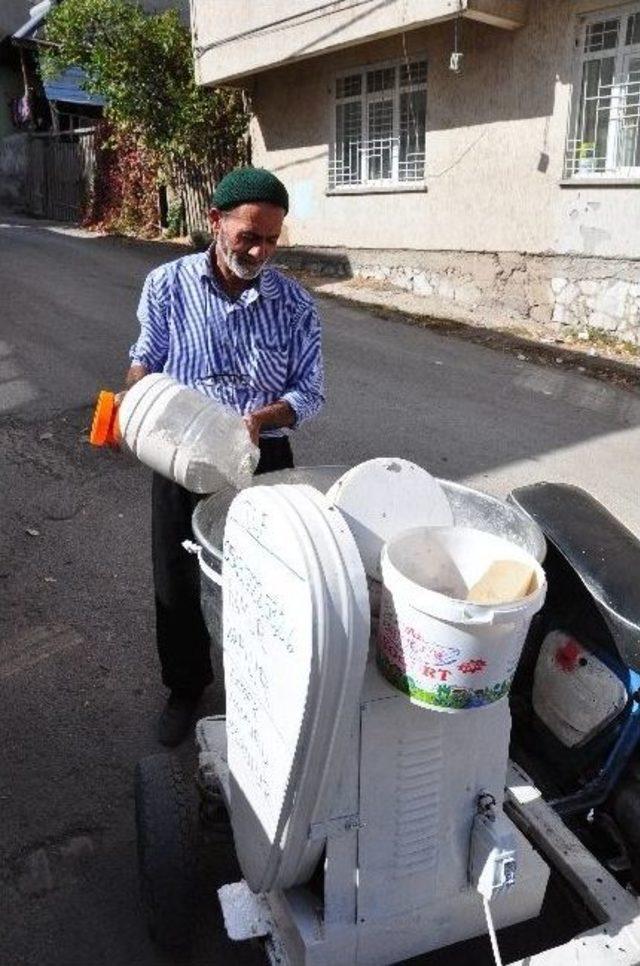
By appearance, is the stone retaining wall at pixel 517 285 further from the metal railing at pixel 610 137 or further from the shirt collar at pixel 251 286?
the shirt collar at pixel 251 286

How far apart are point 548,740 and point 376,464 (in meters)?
1.24

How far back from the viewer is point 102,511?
4496 mm

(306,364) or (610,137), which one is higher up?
(610,137)

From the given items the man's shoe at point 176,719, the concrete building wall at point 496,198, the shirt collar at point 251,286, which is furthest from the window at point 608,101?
the man's shoe at point 176,719

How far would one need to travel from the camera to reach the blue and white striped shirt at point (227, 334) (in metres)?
2.47

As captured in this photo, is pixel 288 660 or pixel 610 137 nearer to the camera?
pixel 288 660

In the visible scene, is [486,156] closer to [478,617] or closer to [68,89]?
[478,617]

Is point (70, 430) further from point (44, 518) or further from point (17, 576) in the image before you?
point (17, 576)

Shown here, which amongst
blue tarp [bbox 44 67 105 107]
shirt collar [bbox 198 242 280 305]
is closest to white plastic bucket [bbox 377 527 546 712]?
shirt collar [bbox 198 242 280 305]

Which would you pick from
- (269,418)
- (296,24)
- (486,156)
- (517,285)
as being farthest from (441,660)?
(296,24)

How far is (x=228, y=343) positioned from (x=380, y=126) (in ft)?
32.3

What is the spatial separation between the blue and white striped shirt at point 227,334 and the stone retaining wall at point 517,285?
702 centimetres

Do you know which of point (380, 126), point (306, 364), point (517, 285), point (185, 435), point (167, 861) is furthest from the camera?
point (380, 126)

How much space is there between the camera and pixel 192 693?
9.37 feet
